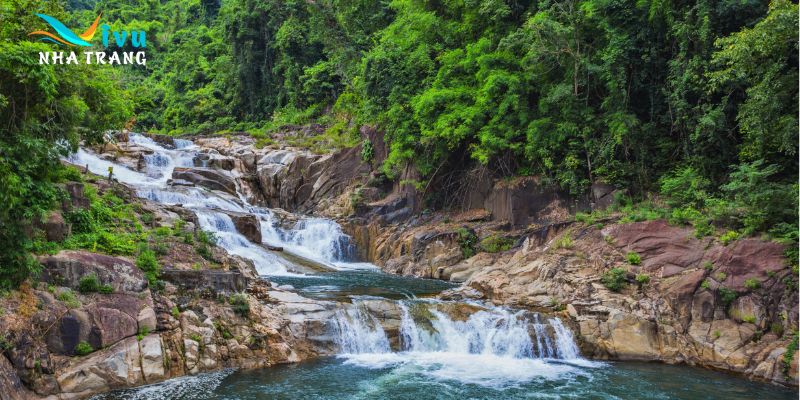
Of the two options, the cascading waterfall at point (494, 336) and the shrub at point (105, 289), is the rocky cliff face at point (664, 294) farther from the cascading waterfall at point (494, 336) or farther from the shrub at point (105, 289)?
the shrub at point (105, 289)

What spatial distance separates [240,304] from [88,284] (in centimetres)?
348

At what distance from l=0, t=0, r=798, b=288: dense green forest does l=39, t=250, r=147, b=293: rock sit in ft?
3.13

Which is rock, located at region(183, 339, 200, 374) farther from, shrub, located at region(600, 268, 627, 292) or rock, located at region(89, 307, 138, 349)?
shrub, located at region(600, 268, 627, 292)

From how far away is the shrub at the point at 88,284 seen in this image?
38.4ft

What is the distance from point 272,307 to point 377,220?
1361cm

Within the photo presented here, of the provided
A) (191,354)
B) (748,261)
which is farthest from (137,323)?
(748,261)

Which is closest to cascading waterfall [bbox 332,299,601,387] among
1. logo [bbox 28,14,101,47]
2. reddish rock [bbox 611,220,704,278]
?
reddish rock [bbox 611,220,704,278]

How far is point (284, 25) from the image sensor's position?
151 feet

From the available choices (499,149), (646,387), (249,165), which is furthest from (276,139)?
(646,387)

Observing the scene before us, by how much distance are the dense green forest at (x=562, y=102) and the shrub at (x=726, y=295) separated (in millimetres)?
2037

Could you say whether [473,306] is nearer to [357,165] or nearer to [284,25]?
[357,165]

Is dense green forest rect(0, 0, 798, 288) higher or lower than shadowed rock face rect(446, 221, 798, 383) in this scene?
higher

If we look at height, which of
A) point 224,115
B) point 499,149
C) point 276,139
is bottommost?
point 499,149

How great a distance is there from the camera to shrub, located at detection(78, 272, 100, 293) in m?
11.7
